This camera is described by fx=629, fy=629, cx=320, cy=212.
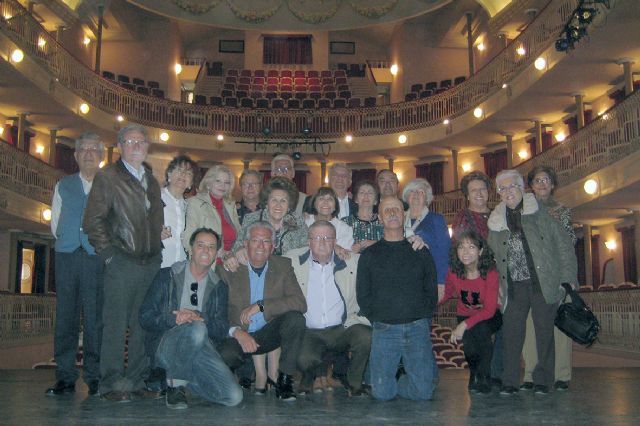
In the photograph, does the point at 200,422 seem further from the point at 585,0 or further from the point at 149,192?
the point at 585,0

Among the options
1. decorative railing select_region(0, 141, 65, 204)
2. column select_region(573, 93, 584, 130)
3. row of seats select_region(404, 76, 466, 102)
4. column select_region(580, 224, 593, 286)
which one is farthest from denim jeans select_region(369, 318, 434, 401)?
row of seats select_region(404, 76, 466, 102)

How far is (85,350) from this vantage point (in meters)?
4.47

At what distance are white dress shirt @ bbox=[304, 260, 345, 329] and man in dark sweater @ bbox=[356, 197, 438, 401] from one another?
364mm

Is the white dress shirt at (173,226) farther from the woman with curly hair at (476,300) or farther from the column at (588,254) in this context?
the column at (588,254)

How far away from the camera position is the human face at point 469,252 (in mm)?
4664

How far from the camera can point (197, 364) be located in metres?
3.87

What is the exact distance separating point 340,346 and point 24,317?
10.9 meters

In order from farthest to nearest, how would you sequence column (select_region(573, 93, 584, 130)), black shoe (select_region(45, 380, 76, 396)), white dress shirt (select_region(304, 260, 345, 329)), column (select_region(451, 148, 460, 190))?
column (select_region(451, 148, 460, 190)), column (select_region(573, 93, 584, 130)), white dress shirt (select_region(304, 260, 345, 329)), black shoe (select_region(45, 380, 76, 396))

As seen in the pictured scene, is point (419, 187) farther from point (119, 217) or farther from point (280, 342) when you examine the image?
point (119, 217)

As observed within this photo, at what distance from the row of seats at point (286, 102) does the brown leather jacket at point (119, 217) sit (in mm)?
17640

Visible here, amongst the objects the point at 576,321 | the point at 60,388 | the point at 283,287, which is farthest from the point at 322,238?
the point at 60,388

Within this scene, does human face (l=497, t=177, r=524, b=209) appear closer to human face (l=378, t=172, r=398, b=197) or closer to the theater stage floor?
human face (l=378, t=172, r=398, b=197)

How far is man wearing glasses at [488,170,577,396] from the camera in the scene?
180 inches

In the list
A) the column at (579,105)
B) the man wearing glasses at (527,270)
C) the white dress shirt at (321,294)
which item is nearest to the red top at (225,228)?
the white dress shirt at (321,294)
